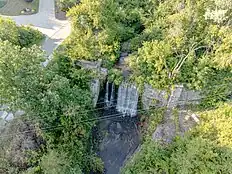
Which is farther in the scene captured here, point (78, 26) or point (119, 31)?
point (119, 31)

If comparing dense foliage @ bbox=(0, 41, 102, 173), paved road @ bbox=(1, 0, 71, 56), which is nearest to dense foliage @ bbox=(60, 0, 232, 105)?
dense foliage @ bbox=(0, 41, 102, 173)

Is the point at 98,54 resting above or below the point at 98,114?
above

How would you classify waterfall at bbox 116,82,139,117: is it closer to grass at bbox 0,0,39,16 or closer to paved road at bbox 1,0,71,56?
paved road at bbox 1,0,71,56

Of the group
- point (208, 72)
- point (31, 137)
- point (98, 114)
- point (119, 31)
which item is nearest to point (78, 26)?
point (119, 31)

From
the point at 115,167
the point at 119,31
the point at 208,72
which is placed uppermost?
the point at 119,31

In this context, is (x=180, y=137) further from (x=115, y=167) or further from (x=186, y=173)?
(x=115, y=167)

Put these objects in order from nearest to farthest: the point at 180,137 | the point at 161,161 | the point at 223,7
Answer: the point at 161,161
the point at 180,137
the point at 223,7
